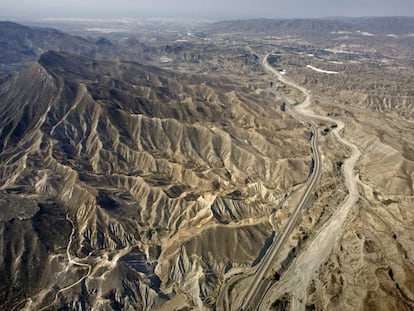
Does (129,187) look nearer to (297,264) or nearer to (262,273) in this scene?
(262,273)

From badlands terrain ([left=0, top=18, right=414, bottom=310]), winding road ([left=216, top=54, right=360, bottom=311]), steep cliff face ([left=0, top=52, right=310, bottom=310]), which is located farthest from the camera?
steep cliff face ([left=0, top=52, right=310, bottom=310])

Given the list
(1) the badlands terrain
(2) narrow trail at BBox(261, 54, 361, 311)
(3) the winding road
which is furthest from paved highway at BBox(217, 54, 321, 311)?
(2) narrow trail at BBox(261, 54, 361, 311)

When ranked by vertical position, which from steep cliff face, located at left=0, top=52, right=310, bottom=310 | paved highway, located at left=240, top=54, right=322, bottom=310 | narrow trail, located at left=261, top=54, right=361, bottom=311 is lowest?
paved highway, located at left=240, top=54, right=322, bottom=310

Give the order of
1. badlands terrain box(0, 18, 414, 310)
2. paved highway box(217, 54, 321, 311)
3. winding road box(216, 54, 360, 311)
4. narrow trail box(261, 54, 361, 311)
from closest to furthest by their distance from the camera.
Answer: paved highway box(217, 54, 321, 311) → winding road box(216, 54, 360, 311) → badlands terrain box(0, 18, 414, 310) → narrow trail box(261, 54, 361, 311)

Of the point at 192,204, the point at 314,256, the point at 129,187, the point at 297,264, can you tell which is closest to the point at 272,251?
the point at 297,264

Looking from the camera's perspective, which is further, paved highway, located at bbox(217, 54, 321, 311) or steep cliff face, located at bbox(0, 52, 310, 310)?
steep cliff face, located at bbox(0, 52, 310, 310)

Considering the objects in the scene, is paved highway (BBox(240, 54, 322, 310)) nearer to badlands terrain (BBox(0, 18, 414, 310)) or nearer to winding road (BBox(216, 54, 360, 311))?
winding road (BBox(216, 54, 360, 311))

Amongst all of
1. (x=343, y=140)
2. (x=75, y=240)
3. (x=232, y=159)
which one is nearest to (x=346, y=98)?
(x=343, y=140)
